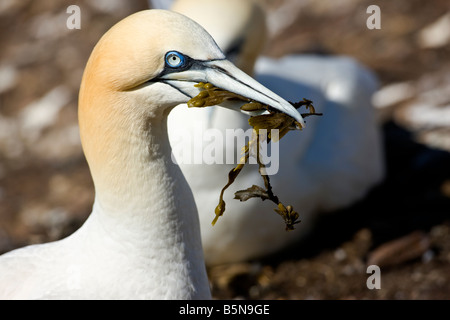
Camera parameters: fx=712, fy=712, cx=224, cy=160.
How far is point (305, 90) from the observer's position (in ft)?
17.1

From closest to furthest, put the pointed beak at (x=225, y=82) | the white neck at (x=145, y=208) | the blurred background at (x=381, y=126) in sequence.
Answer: the pointed beak at (x=225, y=82)
the white neck at (x=145, y=208)
the blurred background at (x=381, y=126)

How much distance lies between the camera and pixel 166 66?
260 centimetres

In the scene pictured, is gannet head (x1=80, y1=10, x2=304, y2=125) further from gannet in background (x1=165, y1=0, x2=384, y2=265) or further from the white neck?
gannet in background (x1=165, y1=0, x2=384, y2=265)

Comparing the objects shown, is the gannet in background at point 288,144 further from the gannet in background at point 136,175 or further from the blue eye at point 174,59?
the blue eye at point 174,59

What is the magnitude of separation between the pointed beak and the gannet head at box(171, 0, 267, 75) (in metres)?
1.76

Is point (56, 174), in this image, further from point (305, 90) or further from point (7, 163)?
point (305, 90)

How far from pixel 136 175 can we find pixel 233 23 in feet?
6.33

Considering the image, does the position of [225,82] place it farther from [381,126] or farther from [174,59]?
[381,126]

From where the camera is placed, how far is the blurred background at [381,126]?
15.5 ft

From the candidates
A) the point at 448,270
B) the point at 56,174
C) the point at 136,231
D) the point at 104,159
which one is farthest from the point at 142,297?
the point at 56,174

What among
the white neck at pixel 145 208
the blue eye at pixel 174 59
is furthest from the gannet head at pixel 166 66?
the white neck at pixel 145 208

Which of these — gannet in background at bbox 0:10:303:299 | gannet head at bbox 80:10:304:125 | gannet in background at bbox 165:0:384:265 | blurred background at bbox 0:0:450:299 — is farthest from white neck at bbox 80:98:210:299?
blurred background at bbox 0:0:450:299

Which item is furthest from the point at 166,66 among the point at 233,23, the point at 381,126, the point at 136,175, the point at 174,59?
the point at 381,126

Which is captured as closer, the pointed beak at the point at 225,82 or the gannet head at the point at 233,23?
the pointed beak at the point at 225,82
